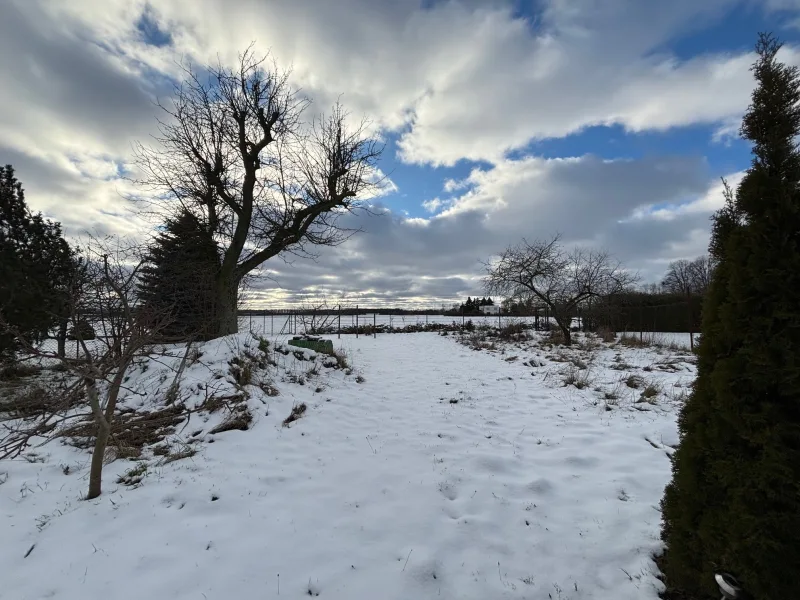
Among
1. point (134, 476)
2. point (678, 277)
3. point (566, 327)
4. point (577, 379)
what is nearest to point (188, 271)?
point (134, 476)

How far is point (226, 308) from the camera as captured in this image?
963cm

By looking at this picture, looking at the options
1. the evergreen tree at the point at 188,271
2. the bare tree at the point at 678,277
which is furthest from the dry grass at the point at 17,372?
the bare tree at the point at 678,277

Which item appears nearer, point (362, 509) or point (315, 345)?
point (362, 509)

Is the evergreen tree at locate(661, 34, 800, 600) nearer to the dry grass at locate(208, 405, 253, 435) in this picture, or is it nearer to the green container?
the dry grass at locate(208, 405, 253, 435)

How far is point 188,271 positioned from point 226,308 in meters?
1.38

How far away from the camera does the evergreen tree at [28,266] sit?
24.7 ft

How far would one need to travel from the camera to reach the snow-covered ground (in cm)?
227

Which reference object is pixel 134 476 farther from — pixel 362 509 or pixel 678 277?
pixel 678 277

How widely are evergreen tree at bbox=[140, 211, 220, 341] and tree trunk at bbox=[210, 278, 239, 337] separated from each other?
17 centimetres

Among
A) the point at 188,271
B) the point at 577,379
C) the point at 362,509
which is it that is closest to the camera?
the point at 362,509

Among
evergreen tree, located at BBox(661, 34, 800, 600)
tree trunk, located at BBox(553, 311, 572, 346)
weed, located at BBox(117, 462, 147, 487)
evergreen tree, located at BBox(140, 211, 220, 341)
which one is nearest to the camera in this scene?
evergreen tree, located at BBox(661, 34, 800, 600)

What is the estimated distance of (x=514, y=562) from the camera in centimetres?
242

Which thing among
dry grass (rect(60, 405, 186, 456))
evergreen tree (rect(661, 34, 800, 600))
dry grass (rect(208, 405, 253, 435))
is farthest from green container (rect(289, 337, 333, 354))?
evergreen tree (rect(661, 34, 800, 600))

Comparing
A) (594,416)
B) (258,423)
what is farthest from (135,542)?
(594,416)
